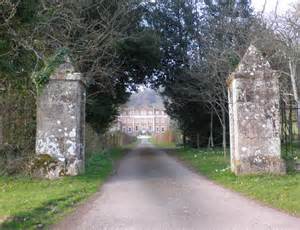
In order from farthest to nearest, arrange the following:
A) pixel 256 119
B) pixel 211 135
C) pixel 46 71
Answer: pixel 211 135 → pixel 46 71 → pixel 256 119

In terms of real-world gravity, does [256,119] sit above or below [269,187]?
above

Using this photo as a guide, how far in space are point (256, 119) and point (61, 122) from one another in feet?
20.6

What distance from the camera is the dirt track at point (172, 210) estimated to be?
854 cm

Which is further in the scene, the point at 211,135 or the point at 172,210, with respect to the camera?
the point at 211,135

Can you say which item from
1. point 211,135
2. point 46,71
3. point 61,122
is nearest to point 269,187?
point 61,122

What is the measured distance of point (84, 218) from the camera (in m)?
9.38

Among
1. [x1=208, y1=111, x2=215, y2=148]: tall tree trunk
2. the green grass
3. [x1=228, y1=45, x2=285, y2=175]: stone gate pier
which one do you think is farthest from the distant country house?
[x1=228, y1=45, x2=285, y2=175]: stone gate pier

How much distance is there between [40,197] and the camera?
11750 millimetres

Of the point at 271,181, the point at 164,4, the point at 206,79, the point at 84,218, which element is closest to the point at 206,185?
the point at 271,181

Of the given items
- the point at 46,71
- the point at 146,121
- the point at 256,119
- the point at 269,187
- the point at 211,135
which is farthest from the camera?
the point at 146,121

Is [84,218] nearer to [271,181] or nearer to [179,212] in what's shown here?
[179,212]

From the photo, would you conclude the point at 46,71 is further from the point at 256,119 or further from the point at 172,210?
the point at 172,210

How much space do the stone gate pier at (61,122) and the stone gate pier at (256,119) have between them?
17.1 feet

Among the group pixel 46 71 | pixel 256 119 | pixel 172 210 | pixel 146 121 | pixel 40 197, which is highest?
pixel 146 121
